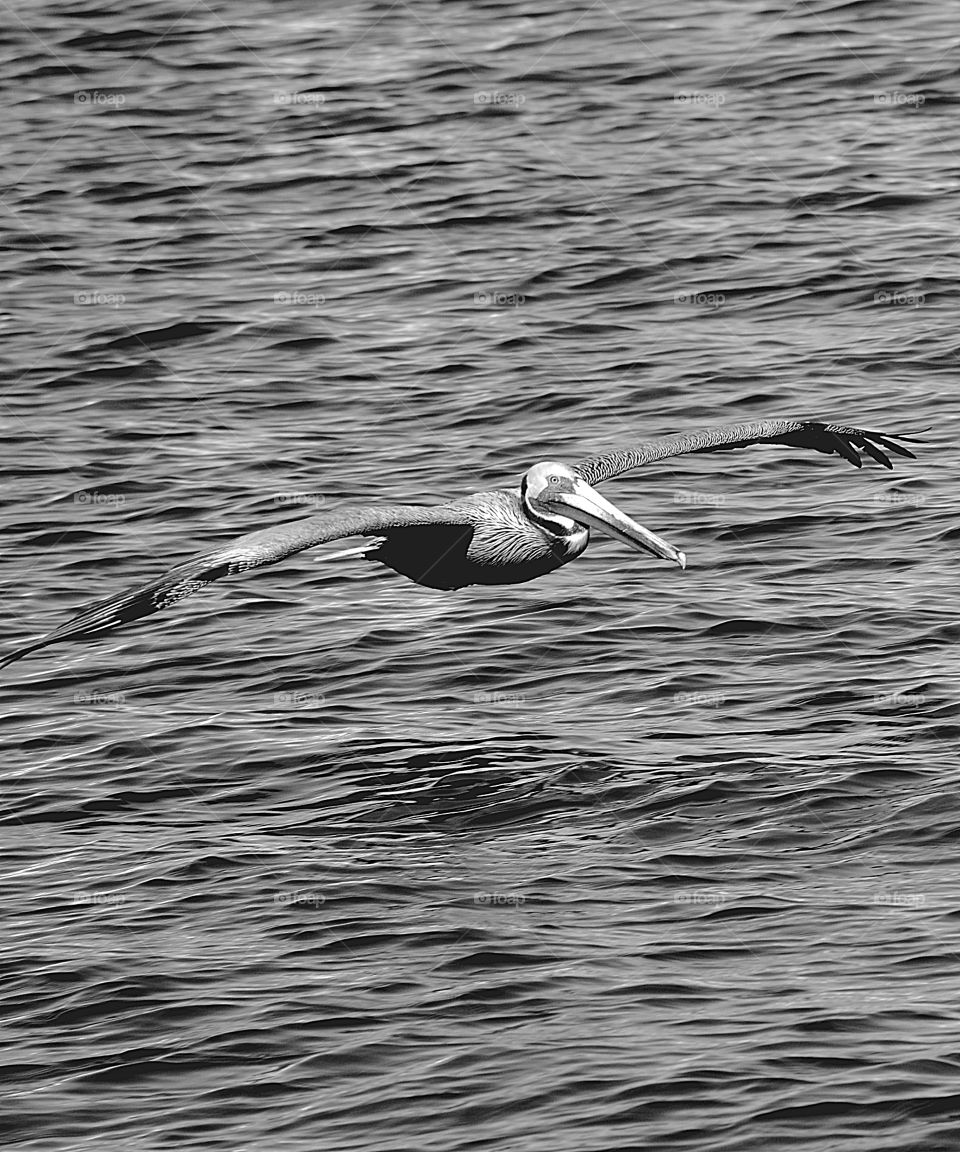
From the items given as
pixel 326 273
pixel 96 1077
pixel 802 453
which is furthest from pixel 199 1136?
pixel 326 273

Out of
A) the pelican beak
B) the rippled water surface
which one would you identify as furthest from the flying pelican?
the rippled water surface

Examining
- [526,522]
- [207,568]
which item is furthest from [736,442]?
[207,568]

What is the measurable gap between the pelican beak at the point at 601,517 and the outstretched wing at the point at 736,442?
1.37ft

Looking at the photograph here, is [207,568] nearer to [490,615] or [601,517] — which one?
[601,517]

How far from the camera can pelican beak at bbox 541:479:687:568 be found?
14.8 meters

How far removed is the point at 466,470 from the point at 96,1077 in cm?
885

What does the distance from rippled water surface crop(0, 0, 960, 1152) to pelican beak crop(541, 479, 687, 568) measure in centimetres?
162

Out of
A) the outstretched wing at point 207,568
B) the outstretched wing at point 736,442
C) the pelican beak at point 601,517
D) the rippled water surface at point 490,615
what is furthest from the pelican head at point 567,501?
the rippled water surface at point 490,615

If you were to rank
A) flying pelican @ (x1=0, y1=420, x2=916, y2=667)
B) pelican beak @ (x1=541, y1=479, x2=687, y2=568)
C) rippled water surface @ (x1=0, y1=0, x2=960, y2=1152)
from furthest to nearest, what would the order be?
1. pelican beak @ (x1=541, y1=479, x2=687, y2=568)
2. flying pelican @ (x1=0, y1=420, x2=916, y2=667)
3. rippled water surface @ (x1=0, y1=0, x2=960, y2=1152)

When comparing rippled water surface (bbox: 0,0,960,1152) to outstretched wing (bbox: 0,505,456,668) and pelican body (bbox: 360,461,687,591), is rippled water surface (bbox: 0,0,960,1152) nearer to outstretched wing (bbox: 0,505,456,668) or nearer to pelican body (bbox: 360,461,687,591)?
pelican body (bbox: 360,461,687,591)

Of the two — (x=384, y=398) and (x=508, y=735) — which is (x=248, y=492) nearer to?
(x=384, y=398)

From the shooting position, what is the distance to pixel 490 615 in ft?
59.9

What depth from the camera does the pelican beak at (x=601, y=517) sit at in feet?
48.4

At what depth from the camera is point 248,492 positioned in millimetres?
20359
